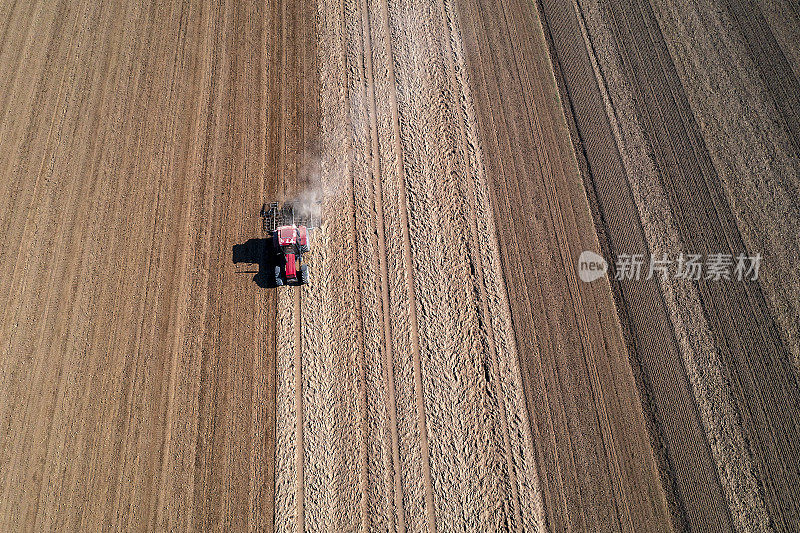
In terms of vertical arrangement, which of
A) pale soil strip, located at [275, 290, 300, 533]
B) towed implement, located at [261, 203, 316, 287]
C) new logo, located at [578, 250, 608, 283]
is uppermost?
towed implement, located at [261, 203, 316, 287]

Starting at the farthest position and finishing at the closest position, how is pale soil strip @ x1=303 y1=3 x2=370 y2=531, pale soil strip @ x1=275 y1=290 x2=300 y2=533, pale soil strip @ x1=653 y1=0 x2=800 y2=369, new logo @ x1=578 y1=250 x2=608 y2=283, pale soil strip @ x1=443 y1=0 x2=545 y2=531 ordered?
pale soil strip @ x1=653 y1=0 x2=800 y2=369 → new logo @ x1=578 y1=250 x2=608 y2=283 → pale soil strip @ x1=443 y1=0 x2=545 y2=531 → pale soil strip @ x1=303 y1=3 x2=370 y2=531 → pale soil strip @ x1=275 y1=290 x2=300 y2=533

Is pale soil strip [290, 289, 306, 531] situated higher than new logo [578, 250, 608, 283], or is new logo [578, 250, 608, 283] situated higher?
new logo [578, 250, 608, 283]

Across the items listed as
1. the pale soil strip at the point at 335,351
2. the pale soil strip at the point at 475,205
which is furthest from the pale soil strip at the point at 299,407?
the pale soil strip at the point at 475,205

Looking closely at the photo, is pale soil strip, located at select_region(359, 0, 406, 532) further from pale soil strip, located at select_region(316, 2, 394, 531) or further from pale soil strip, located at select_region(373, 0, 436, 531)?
pale soil strip, located at select_region(373, 0, 436, 531)

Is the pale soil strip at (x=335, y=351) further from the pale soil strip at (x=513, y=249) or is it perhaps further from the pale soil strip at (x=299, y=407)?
the pale soil strip at (x=513, y=249)

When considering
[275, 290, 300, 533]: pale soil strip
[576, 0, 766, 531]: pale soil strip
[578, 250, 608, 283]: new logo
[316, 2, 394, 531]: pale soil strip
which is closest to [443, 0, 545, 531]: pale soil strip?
[578, 250, 608, 283]: new logo

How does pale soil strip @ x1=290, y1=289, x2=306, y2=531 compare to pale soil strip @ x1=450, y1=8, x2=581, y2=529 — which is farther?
pale soil strip @ x1=450, y1=8, x2=581, y2=529

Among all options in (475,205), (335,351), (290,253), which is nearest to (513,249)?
(475,205)
